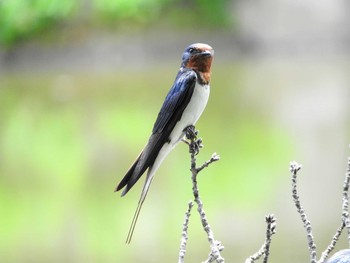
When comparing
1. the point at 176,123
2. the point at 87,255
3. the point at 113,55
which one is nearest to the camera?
the point at 176,123

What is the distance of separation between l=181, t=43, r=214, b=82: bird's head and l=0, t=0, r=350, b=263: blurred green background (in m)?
2.40

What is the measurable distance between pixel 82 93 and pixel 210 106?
113 inches

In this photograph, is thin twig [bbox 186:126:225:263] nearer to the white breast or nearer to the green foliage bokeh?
the white breast

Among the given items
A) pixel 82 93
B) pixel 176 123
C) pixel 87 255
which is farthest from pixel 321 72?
pixel 176 123

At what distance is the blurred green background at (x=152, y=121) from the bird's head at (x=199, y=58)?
2.40 meters

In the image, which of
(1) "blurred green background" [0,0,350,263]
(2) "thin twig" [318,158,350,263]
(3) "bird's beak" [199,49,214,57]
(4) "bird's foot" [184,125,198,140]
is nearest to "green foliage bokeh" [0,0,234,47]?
(1) "blurred green background" [0,0,350,263]

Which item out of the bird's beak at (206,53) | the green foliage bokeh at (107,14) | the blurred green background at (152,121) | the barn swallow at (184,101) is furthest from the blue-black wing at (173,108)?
the green foliage bokeh at (107,14)

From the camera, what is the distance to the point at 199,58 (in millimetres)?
2354

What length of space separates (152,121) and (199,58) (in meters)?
7.34

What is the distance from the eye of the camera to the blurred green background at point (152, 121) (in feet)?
18.4

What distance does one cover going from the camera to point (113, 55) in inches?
679

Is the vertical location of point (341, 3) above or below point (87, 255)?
above

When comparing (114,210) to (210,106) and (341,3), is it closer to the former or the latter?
(210,106)

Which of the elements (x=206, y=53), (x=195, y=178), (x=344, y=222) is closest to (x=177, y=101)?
(x=206, y=53)
